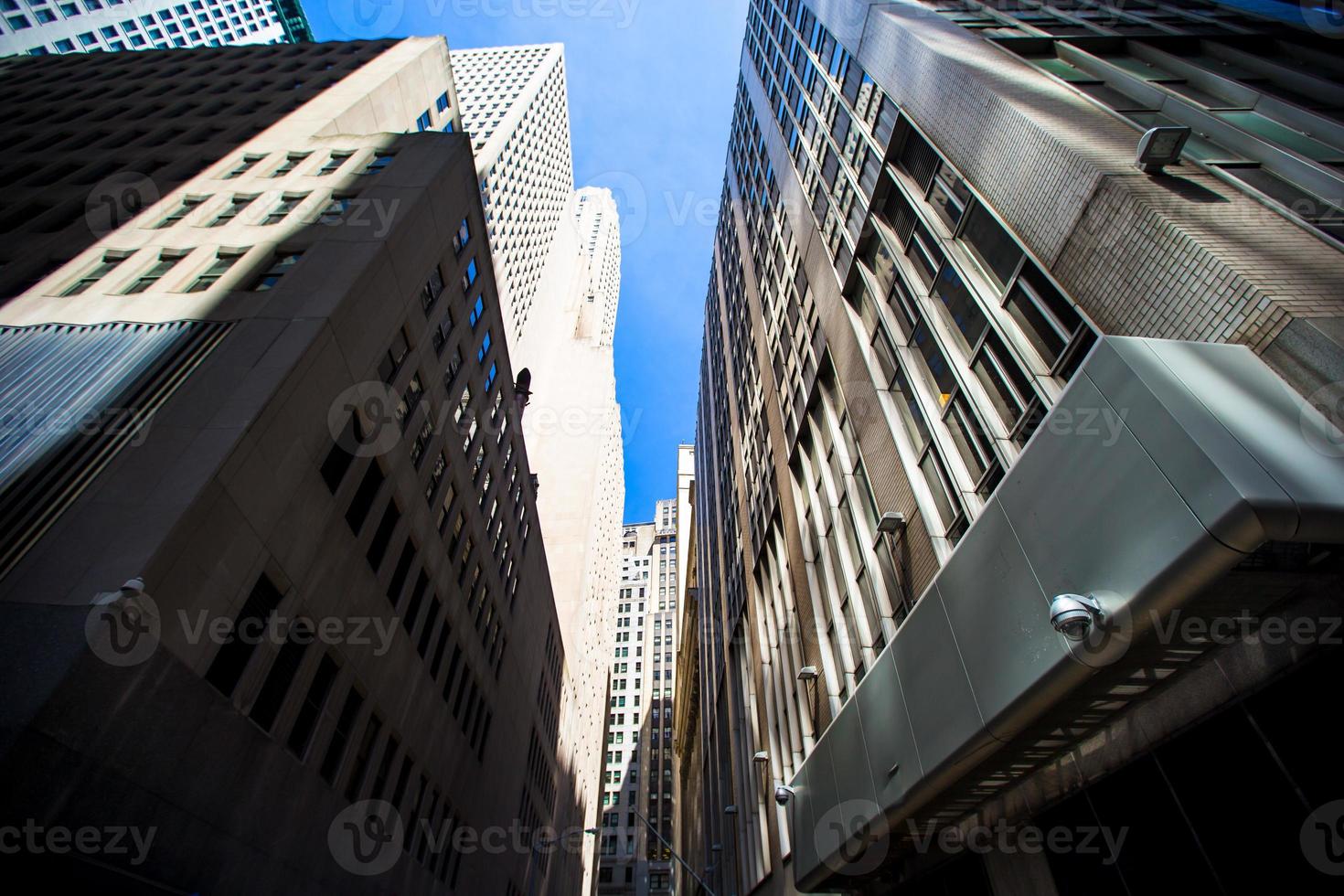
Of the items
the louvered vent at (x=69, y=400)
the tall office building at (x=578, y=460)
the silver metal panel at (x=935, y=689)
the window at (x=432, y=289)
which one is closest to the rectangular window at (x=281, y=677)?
the louvered vent at (x=69, y=400)

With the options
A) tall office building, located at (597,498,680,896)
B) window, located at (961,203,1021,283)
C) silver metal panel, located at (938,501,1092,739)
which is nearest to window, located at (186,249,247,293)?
window, located at (961,203,1021,283)

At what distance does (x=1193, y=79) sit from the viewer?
13734 mm

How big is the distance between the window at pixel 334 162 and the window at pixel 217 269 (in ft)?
19.9

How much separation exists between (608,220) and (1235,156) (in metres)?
145

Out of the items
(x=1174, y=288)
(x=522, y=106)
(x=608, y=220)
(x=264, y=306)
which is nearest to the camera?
(x=1174, y=288)

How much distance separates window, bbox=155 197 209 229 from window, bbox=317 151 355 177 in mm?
4232

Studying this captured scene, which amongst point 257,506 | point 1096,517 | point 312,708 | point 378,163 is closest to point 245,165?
point 378,163

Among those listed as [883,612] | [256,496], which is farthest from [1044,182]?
[256,496]

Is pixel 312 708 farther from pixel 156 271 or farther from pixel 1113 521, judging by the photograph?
pixel 1113 521

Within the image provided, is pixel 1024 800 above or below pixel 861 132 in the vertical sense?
below

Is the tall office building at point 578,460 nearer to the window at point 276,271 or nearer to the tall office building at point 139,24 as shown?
the window at point 276,271

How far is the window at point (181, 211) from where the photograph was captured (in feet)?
68.1

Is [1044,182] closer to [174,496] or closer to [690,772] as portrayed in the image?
[174,496]

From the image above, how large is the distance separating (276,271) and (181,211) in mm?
7807
